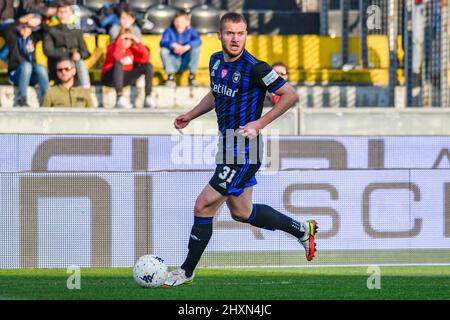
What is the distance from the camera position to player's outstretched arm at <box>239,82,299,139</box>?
8.69 m

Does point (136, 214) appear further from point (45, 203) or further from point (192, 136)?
point (192, 136)

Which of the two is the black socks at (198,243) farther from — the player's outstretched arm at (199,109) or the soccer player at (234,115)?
the player's outstretched arm at (199,109)

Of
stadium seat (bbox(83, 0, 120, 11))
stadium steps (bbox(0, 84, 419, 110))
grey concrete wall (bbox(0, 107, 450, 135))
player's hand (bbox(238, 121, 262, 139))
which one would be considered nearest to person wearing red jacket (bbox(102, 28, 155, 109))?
stadium steps (bbox(0, 84, 419, 110))

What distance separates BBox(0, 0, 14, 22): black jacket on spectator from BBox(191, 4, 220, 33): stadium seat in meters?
3.48

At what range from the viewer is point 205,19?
2116cm

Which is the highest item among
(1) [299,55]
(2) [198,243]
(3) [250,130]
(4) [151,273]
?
(1) [299,55]

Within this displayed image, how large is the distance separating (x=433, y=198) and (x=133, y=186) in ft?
10.2

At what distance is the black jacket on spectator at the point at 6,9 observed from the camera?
1912 cm

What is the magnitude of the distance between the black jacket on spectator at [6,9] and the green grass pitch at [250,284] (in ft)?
28.0

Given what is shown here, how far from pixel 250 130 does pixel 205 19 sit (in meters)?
12.7

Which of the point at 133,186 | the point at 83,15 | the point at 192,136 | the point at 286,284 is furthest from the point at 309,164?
the point at 83,15

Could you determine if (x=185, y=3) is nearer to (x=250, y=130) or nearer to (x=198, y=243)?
(x=198, y=243)

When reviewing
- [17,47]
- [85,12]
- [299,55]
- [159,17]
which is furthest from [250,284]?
[159,17]

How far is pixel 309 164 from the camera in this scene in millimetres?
14875
